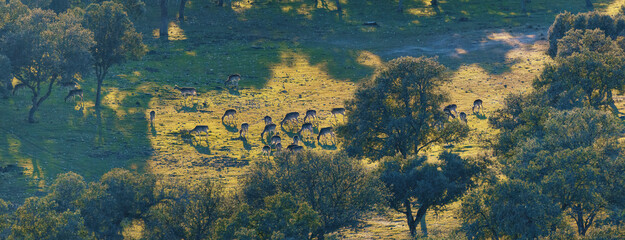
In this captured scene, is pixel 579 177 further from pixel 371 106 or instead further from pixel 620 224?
pixel 371 106

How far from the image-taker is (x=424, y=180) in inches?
1708

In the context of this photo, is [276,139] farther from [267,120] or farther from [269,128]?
[267,120]

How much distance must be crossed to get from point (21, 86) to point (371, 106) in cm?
4086

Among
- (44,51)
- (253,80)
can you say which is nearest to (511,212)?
(44,51)

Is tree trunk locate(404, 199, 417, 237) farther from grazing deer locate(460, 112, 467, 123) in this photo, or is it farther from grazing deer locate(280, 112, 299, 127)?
grazing deer locate(280, 112, 299, 127)

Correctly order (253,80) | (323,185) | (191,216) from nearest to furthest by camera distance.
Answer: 1. (191,216)
2. (323,185)
3. (253,80)

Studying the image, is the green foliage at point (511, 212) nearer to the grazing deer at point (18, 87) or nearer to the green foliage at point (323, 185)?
the green foliage at point (323, 185)

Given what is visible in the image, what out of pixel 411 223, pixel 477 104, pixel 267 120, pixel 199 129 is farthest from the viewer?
pixel 477 104

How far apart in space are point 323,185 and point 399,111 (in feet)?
36.3

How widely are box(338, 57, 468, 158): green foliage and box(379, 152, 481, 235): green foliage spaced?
469cm

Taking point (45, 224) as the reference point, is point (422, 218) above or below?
below

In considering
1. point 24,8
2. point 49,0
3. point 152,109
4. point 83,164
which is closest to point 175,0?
point 49,0

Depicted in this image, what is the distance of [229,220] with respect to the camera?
38906mm

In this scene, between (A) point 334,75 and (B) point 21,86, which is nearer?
(B) point 21,86
